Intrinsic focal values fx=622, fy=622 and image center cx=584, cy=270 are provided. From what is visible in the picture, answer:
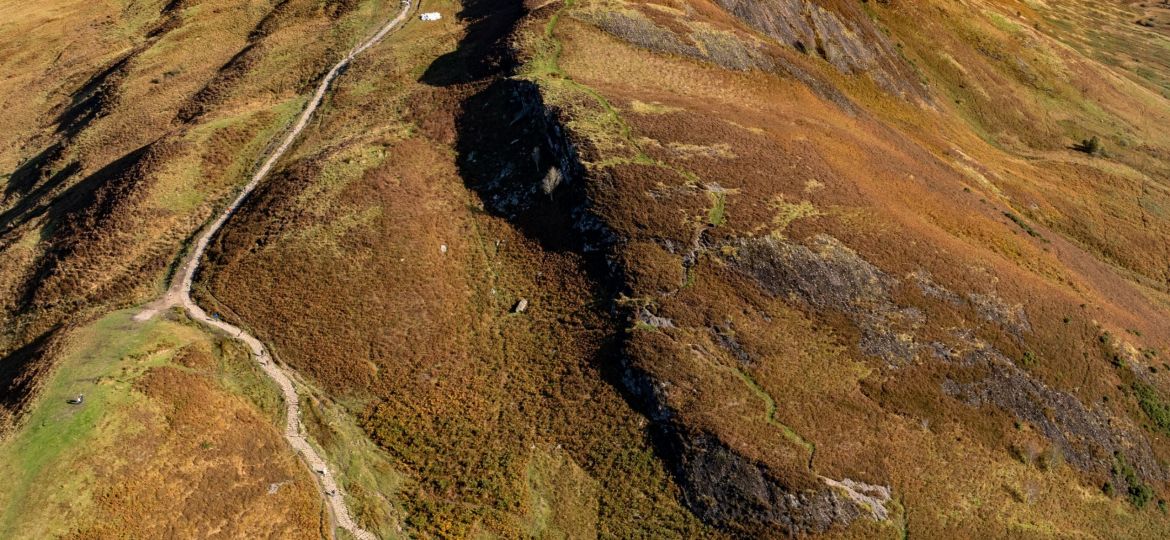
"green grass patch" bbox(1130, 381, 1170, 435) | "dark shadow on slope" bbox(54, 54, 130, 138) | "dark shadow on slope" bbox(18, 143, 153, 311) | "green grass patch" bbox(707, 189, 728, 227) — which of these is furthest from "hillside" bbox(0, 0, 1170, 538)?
"dark shadow on slope" bbox(54, 54, 130, 138)

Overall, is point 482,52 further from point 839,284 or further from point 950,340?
point 950,340

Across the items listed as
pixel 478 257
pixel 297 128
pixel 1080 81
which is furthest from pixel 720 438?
pixel 1080 81

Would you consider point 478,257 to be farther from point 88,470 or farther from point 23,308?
point 23,308

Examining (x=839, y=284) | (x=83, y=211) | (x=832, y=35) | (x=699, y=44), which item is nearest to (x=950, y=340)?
(x=839, y=284)

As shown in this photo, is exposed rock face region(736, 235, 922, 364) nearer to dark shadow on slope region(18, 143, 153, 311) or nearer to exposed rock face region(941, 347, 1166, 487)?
exposed rock face region(941, 347, 1166, 487)

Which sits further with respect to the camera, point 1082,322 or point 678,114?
point 678,114
